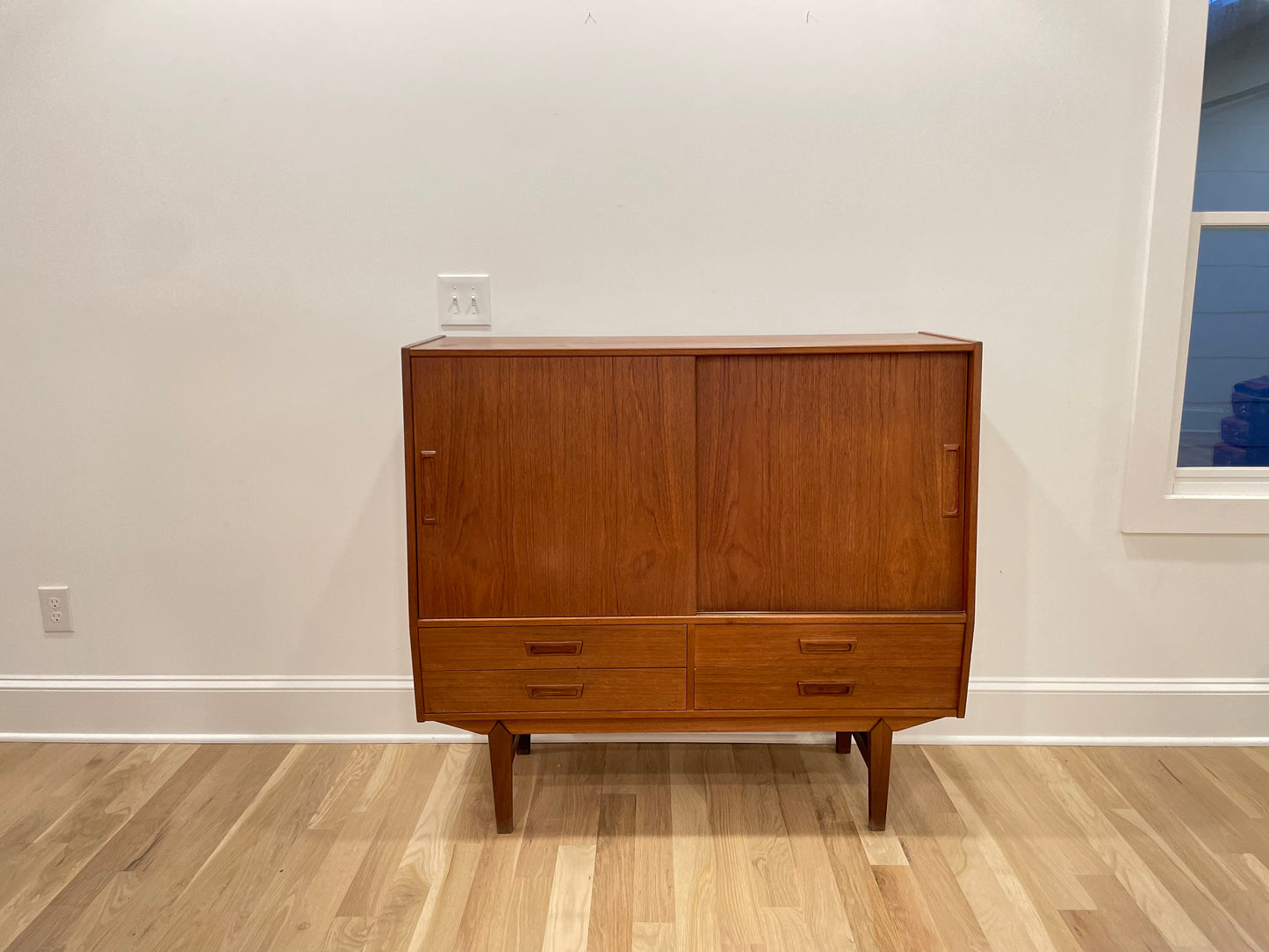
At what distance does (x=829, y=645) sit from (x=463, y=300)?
1156mm

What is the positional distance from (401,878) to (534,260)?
1373 mm

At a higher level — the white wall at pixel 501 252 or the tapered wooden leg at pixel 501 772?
the white wall at pixel 501 252

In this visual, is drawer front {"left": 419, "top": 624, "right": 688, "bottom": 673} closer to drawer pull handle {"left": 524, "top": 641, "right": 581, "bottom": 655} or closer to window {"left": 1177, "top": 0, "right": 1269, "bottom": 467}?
drawer pull handle {"left": 524, "top": 641, "right": 581, "bottom": 655}

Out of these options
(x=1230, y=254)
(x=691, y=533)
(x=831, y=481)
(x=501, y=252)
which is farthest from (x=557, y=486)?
(x=1230, y=254)

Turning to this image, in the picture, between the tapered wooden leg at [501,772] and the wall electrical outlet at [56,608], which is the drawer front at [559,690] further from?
the wall electrical outlet at [56,608]

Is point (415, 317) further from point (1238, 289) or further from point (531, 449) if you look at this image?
point (1238, 289)

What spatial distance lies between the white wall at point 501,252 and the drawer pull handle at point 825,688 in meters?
0.62

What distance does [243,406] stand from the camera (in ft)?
7.29

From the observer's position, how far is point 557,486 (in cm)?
178

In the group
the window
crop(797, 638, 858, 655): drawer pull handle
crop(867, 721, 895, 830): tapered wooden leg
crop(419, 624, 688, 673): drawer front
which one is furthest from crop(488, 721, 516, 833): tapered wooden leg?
the window

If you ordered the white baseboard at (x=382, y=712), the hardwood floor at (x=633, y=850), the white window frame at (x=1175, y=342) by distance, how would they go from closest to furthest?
the hardwood floor at (x=633, y=850), the white window frame at (x=1175, y=342), the white baseboard at (x=382, y=712)

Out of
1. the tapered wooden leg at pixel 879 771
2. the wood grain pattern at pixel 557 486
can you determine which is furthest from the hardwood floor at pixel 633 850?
the wood grain pattern at pixel 557 486

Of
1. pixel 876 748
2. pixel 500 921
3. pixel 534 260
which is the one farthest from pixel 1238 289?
pixel 500 921

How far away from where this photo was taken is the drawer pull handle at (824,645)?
1.83m
